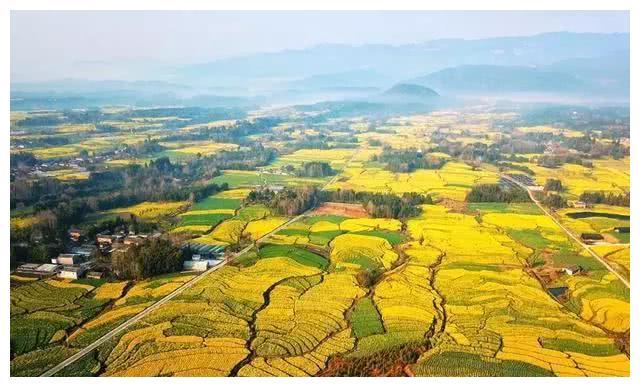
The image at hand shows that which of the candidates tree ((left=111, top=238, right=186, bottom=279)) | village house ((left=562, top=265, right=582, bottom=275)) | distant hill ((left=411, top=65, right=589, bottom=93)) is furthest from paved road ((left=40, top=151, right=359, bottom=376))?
distant hill ((left=411, top=65, right=589, bottom=93))

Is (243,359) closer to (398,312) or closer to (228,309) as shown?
(228,309)

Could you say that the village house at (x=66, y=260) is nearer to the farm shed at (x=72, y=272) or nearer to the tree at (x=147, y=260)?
the farm shed at (x=72, y=272)

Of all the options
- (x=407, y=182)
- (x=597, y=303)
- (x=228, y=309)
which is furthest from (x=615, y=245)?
(x=228, y=309)

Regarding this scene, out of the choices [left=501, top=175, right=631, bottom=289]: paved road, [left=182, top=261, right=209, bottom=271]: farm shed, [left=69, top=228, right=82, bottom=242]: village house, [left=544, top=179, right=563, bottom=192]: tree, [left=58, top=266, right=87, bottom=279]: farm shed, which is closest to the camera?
[left=58, top=266, right=87, bottom=279]: farm shed

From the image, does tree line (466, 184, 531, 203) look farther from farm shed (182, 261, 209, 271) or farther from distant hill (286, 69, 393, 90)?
distant hill (286, 69, 393, 90)

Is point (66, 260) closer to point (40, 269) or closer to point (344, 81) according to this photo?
point (40, 269)

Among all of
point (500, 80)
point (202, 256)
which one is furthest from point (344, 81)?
point (202, 256)

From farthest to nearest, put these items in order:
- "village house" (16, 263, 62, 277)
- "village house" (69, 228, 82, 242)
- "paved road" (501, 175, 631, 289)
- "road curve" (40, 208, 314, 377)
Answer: "village house" (69, 228, 82, 242)
"paved road" (501, 175, 631, 289)
"village house" (16, 263, 62, 277)
"road curve" (40, 208, 314, 377)

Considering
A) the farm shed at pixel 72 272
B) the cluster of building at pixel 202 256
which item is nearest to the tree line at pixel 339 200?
the cluster of building at pixel 202 256
